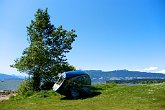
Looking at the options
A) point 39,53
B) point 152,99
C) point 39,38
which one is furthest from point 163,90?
point 39,38

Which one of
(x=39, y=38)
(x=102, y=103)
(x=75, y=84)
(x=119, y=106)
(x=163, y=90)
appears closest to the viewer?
(x=119, y=106)

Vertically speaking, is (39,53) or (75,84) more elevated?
(39,53)

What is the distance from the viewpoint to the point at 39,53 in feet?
172

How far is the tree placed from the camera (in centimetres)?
5256

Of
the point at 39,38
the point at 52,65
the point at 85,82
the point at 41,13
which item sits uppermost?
the point at 41,13

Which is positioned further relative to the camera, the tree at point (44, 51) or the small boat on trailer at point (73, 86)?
the tree at point (44, 51)

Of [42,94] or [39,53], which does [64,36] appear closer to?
[39,53]

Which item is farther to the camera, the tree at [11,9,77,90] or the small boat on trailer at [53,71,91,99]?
the tree at [11,9,77,90]

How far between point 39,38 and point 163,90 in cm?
2764

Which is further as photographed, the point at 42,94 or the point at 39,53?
the point at 39,53

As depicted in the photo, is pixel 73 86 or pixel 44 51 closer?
pixel 73 86

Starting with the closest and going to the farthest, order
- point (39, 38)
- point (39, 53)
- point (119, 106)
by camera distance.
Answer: point (119, 106) < point (39, 53) < point (39, 38)

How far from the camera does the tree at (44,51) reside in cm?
5256

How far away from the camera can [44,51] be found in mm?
53688
